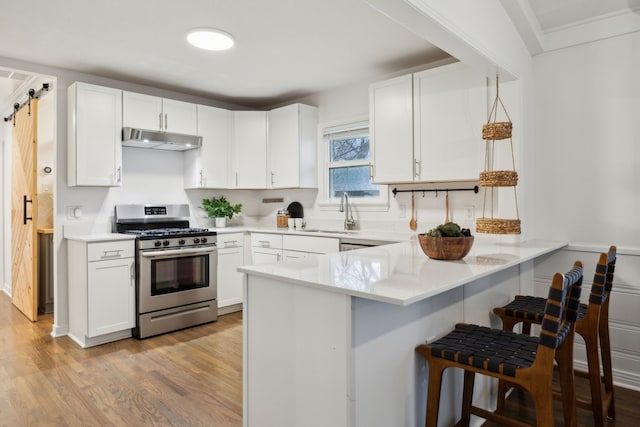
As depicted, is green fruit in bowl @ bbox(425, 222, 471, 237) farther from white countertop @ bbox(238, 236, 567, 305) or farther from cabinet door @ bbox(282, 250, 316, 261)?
cabinet door @ bbox(282, 250, 316, 261)

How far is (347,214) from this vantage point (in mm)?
4176

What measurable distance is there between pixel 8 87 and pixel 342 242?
14.0ft

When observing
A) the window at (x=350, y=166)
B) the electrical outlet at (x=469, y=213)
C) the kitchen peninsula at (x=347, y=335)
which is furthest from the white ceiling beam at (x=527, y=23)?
the window at (x=350, y=166)

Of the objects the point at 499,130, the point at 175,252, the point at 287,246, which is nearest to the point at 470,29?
the point at 499,130

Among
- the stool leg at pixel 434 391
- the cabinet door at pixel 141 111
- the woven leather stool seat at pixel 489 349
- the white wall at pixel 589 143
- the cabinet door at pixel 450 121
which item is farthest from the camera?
the cabinet door at pixel 141 111

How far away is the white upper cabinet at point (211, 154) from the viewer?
4.39 meters

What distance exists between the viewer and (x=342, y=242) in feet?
11.6

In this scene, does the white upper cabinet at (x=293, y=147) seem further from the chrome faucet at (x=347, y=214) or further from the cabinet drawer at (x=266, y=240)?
the cabinet drawer at (x=266, y=240)

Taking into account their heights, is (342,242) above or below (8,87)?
below

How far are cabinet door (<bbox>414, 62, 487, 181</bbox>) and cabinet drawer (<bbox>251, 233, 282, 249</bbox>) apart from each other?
161 cm

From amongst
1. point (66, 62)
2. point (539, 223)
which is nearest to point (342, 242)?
point (539, 223)

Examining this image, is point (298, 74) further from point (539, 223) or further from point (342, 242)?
point (539, 223)

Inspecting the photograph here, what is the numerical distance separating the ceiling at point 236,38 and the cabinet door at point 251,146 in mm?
466

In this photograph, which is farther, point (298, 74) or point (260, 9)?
point (298, 74)
